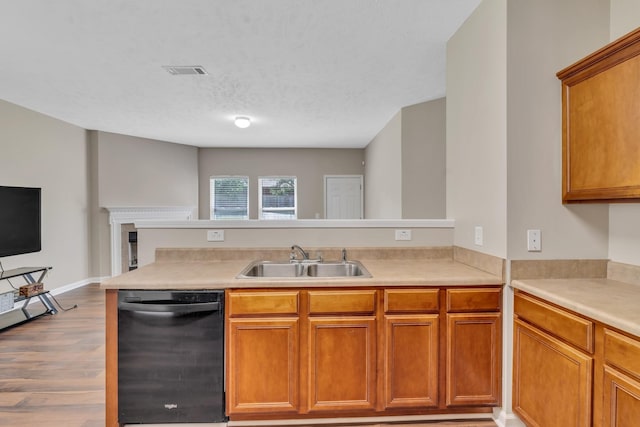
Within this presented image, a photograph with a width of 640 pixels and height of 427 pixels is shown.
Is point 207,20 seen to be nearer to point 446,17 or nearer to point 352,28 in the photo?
point 352,28

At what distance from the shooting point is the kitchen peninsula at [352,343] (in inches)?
77.0

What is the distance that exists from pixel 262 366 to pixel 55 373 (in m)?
1.96

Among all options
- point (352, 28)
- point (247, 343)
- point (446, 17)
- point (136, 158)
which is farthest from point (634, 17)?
point (136, 158)

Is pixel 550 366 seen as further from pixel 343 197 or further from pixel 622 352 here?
pixel 343 197

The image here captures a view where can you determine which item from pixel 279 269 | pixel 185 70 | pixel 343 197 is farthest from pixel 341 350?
pixel 343 197

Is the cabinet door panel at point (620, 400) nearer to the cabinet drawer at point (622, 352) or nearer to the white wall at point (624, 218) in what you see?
the cabinet drawer at point (622, 352)

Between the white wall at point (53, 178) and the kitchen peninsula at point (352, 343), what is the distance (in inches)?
148

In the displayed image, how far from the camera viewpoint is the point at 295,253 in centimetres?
267

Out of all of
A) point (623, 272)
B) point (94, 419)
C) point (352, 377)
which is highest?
point (623, 272)

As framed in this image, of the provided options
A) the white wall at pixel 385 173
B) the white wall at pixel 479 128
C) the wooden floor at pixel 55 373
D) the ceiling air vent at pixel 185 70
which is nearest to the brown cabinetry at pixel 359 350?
the wooden floor at pixel 55 373

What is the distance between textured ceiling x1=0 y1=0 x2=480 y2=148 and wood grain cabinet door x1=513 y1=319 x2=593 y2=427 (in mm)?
2122

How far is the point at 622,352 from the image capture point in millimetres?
1310

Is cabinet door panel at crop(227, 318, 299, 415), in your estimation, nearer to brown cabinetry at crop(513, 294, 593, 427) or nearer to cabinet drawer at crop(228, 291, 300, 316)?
cabinet drawer at crop(228, 291, 300, 316)

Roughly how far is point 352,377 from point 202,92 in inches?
136
